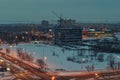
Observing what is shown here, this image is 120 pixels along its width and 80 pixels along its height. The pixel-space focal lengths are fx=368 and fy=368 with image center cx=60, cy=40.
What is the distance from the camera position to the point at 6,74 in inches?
422

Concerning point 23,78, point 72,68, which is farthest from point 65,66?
point 23,78

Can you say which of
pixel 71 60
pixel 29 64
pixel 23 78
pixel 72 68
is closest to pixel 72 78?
pixel 23 78

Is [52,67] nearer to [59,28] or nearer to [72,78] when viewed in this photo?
[72,78]

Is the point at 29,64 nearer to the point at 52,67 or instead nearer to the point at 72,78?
the point at 52,67

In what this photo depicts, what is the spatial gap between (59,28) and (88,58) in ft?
42.6

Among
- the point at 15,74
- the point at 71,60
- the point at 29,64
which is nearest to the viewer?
the point at 15,74

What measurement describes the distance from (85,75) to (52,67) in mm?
2293

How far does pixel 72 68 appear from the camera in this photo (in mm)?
12922

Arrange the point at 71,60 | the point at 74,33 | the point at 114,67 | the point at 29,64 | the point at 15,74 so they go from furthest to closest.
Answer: the point at 74,33, the point at 71,60, the point at 29,64, the point at 114,67, the point at 15,74

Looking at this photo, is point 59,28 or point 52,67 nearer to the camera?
point 52,67

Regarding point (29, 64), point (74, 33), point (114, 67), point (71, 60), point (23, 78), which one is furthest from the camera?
point (74, 33)

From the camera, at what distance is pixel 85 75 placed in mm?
11016

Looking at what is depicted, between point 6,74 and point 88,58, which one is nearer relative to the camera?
point 6,74

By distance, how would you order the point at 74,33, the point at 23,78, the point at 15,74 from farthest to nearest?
the point at 74,33 < the point at 15,74 < the point at 23,78
